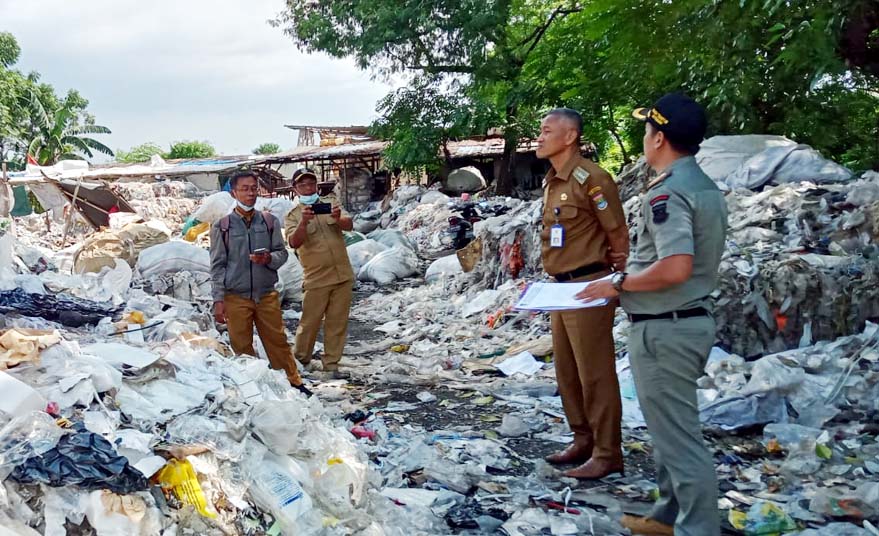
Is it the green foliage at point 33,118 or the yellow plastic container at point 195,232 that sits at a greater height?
the green foliage at point 33,118

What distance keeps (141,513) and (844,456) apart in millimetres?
3295

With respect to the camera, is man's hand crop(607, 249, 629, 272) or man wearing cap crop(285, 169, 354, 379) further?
man wearing cap crop(285, 169, 354, 379)

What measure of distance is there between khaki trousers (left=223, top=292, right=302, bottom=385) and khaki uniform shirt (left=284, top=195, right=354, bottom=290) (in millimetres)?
663

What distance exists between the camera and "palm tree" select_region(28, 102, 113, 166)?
26688mm

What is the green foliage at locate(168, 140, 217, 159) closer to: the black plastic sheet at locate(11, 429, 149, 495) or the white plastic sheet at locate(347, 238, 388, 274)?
the white plastic sheet at locate(347, 238, 388, 274)

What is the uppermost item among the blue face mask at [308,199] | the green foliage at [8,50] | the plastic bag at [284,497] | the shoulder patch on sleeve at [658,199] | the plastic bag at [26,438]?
the green foliage at [8,50]

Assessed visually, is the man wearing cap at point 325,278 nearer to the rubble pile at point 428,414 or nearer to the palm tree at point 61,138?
the rubble pile at point 428,414

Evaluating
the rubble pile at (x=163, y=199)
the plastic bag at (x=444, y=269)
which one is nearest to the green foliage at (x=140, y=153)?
the rubble pile at (x=163, y=199)

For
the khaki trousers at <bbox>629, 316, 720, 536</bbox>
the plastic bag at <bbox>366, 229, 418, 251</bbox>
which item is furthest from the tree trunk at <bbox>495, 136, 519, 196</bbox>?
the khaki trousers at <bbox>629, 316, 720, 536</bbox>

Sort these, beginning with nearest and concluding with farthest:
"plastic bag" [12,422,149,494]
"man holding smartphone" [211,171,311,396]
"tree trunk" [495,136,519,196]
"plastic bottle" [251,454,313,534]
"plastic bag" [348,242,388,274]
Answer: "plastic bag" [12,422,149,494] → "plastic bottle" [251,454,313,534] → "man holding smartphone" [211,171,311,396] → "plastic bag" [348,242,388,274] → "tree trunk" [495,136,519,196]

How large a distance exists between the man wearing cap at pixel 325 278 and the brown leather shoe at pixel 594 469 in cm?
282

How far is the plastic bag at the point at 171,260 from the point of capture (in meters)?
8.12

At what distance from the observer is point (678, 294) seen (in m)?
2.52

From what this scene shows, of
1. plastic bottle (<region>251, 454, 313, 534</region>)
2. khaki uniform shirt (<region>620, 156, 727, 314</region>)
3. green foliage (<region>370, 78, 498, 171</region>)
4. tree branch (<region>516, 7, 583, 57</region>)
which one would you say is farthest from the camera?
green foliage (<region>370, 78, 498, 171</region>)
